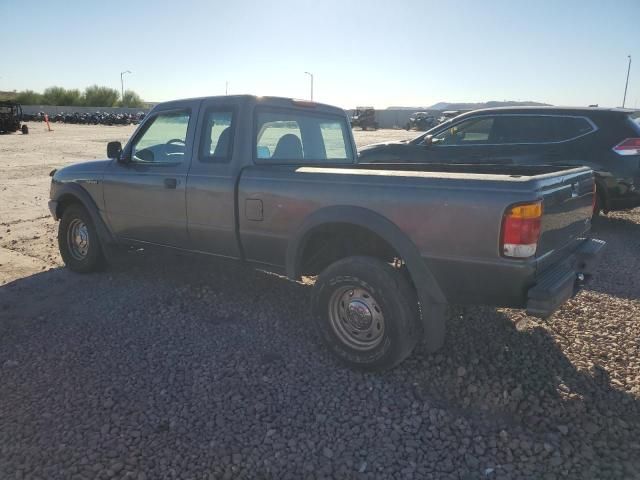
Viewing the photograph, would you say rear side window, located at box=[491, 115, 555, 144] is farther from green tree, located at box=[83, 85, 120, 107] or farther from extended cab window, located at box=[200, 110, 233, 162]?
green tree, located at box=[83, 85, 120, 107]

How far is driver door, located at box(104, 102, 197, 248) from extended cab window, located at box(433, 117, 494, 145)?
455 cm

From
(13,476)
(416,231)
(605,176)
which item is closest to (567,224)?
(416,231)

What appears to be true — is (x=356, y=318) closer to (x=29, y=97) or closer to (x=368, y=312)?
(x=368, y=312)

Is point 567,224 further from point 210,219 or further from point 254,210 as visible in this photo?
point 210,219

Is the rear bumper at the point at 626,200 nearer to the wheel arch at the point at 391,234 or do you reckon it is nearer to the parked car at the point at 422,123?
the wheel arch at the point at 391,234

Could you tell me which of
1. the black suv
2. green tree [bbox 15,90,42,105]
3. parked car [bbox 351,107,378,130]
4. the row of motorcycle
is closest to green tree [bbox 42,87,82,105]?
green tree [bbox 15,90,42,105]

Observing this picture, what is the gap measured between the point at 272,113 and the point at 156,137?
1.32 metres

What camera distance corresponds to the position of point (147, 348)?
3.76 m

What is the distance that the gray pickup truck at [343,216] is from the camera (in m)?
2.91

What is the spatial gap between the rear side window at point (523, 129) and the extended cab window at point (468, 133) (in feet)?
0.45

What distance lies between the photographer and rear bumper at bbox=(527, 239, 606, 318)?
9.36 feet

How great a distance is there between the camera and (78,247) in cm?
560

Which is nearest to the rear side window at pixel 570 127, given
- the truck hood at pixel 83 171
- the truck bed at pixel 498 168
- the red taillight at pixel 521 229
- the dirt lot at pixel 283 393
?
the dirt lot at pixel 283 393

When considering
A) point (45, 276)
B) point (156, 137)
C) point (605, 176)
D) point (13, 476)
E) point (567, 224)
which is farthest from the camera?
point (605, 176)
